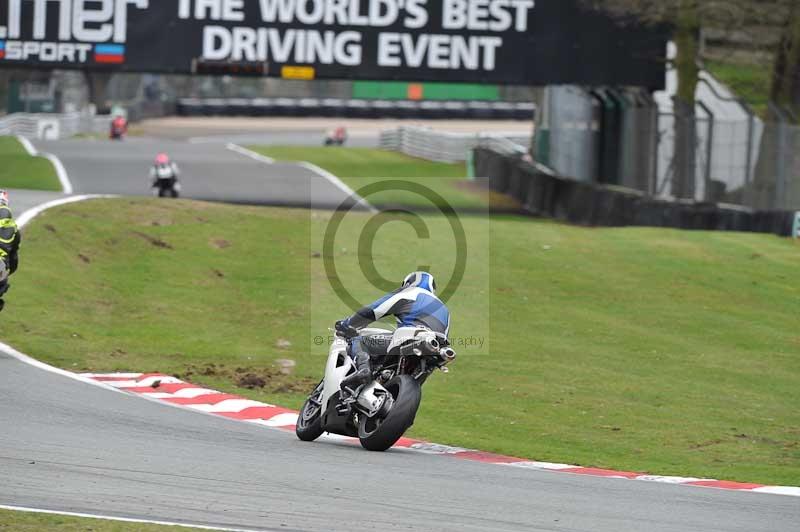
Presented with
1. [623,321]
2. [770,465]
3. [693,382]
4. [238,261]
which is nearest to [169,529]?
[770,465]

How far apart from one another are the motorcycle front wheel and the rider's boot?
38 centimetres

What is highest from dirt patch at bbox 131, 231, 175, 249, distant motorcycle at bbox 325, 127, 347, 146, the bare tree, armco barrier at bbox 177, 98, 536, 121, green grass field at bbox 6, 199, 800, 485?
the bare tree

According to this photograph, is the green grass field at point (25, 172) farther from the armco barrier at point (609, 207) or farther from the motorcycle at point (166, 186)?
the armco barrier at point (609, 207)

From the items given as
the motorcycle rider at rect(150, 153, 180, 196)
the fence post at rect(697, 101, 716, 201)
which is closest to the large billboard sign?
the motorcycle rider at rect(150, 153, 180, 196)

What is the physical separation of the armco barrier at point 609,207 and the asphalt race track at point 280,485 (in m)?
16.6

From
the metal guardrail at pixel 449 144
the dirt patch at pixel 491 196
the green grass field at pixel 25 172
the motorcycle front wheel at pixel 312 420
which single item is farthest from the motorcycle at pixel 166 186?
the metal guardrail at pixel 449 144

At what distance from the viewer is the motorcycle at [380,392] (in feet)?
34.2

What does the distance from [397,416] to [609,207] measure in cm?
2124

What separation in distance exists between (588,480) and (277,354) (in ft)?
22.1

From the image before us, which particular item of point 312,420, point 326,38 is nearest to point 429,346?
point 312,420

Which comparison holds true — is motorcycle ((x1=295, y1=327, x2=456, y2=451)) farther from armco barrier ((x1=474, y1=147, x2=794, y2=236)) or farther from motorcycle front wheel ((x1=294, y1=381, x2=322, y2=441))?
Result: armco barrier ((x1=474, y1=147, x2=794, y2=236))

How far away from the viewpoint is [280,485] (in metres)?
8.70

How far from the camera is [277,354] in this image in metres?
15.9

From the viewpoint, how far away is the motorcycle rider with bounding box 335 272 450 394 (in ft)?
35.0
